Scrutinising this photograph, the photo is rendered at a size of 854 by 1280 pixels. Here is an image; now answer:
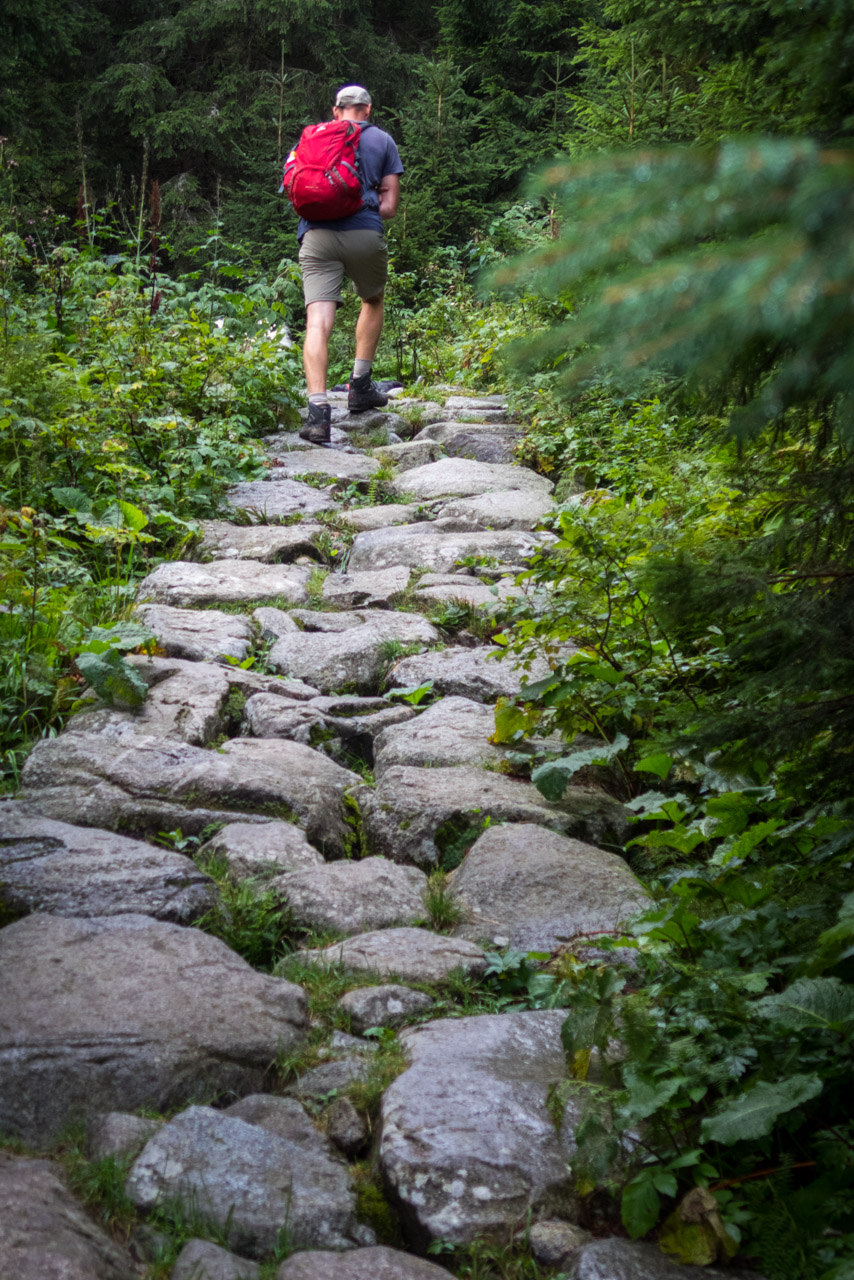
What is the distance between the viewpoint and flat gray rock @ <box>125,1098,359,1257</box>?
1.49 meters

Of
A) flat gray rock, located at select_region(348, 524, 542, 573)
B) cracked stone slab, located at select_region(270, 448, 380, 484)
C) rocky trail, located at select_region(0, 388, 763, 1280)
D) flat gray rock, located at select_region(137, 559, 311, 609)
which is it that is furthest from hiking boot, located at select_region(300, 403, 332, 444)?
rocky trail, located at select_region(0, 388, 763, 1280)

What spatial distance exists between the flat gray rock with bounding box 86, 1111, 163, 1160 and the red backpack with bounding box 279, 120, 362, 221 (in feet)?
21.8

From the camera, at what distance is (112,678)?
331 cm

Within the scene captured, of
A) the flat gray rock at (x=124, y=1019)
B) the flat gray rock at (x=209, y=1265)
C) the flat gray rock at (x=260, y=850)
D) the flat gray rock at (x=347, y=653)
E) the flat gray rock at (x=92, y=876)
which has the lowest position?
the flat gray rock at (x=347, y=653)

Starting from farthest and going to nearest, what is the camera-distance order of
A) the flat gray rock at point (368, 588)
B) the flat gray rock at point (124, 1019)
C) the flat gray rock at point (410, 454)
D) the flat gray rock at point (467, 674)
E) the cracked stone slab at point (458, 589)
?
the flat gray rock at point (410, 454)
the flat gray rock at point (368, 588)
the cracked stone slab at point (458, 589)
the flat gray rock at point (467, 674)
the flat gray rock at point (124, 1019)

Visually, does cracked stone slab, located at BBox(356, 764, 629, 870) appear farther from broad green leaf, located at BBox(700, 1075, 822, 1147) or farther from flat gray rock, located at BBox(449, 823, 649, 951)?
broad green leaf, located at BBox(700, 1075, 822, 1147)

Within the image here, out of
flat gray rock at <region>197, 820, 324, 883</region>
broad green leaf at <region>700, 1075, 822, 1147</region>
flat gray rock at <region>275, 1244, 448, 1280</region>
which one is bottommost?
flat gray rock at <region>197, 820, 324, 883</region>

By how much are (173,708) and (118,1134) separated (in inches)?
74.1

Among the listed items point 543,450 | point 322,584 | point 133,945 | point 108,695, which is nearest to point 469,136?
point 543,450

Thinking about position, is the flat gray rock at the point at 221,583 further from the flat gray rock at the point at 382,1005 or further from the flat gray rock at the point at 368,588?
the flat gray rock at the point at 382,1005

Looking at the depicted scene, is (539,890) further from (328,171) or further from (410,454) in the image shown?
(328,171)

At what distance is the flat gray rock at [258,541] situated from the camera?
530 centimetres

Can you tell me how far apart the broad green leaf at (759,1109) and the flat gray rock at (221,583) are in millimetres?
3505

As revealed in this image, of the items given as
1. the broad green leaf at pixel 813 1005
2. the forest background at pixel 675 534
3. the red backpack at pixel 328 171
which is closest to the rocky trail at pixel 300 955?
the forest background at pixel 675 534
